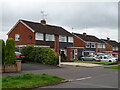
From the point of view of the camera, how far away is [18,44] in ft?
127

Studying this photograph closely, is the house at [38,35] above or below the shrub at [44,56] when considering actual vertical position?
above

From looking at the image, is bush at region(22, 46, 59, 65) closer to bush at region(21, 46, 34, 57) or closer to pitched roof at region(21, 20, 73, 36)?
bush at region(21, 46, 34, 57)

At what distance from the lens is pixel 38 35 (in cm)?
3675

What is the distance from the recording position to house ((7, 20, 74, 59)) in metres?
36.4

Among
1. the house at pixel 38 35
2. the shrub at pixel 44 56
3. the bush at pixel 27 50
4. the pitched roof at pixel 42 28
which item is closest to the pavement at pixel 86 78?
the shrub at pixel 44 56

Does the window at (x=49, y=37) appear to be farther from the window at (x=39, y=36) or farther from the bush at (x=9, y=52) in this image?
the bush at (x=9, y=52)

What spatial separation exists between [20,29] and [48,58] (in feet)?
51.9

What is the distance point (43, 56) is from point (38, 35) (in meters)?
12.3

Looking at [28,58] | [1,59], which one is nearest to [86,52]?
[28,58]

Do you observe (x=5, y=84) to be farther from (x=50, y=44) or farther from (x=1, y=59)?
(x=50, y=44)

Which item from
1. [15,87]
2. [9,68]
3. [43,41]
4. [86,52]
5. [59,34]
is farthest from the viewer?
[86,52]

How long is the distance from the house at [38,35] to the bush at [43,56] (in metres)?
9.90

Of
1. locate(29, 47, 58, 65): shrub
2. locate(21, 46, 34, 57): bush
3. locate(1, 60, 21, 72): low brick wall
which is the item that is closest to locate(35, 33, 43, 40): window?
locate(21, 46, 34, 57): bush

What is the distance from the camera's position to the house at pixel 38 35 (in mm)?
36406
